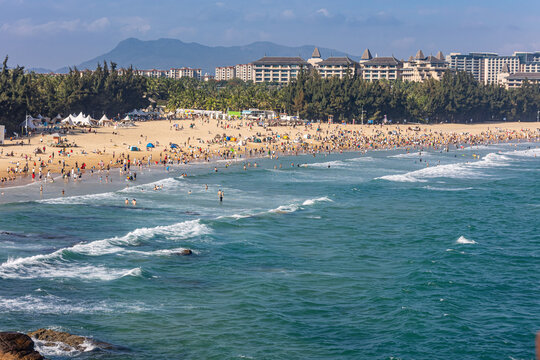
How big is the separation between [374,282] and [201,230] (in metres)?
16.5

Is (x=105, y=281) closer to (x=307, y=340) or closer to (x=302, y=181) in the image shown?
(x=307, y=340)

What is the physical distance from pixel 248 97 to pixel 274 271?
12767 centimetres

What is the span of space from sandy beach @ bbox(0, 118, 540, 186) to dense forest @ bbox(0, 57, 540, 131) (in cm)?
569

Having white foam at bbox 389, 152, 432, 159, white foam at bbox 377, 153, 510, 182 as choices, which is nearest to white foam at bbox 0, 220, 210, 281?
white foam at bbox 377, 153, 510, 182

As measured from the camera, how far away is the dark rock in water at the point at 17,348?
25.7 metres

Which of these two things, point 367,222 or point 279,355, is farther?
point 367,222

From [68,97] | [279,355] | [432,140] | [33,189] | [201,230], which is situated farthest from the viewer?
[432,140]

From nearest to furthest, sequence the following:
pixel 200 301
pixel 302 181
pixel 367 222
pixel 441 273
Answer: pixel 200 301 → pixel 441 273 → pixel 367 222 → pixel 302 181

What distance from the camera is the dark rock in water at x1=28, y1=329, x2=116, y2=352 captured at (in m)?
29.0

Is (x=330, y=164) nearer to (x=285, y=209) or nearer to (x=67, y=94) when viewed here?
(x=285, y=209)

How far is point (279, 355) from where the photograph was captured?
2941cm

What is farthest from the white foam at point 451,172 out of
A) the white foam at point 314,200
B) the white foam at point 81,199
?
the white foam at point 81,199

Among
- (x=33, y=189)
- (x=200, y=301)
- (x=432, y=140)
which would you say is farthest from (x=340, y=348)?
(x=432, y=140)

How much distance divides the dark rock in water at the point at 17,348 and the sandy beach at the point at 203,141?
4659 cm
